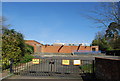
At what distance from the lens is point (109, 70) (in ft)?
16.0

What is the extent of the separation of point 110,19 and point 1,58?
710 cm

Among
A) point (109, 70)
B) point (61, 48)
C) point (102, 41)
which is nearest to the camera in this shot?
point (109, 70)

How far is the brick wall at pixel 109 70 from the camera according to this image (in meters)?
4.29

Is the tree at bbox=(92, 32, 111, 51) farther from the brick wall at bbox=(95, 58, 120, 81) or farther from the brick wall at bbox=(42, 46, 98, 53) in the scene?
the brick wall at bbox=(42, 46, 98, 53)

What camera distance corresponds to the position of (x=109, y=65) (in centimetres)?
489

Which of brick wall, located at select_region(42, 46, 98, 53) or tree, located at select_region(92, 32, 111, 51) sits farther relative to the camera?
brick wall, located at select_region(42, 46, 98, 53)

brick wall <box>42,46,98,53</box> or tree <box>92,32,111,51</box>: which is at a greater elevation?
tree <box>92,32,111,51</box>

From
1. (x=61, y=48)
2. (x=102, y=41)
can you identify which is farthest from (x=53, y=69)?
(x=61, y=48)

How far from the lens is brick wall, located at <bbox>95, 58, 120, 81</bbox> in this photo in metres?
4.29

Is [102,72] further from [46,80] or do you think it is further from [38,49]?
[38,49]

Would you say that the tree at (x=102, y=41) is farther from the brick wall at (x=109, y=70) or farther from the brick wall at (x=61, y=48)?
the brick wall at (x=61, y=48)

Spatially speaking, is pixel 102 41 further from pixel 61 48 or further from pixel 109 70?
pixel 109 70

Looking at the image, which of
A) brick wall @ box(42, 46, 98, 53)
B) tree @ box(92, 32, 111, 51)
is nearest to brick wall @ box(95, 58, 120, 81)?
tree @ box(92, 32, 111, 51)

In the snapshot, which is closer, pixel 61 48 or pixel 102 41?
pixel 102 41
